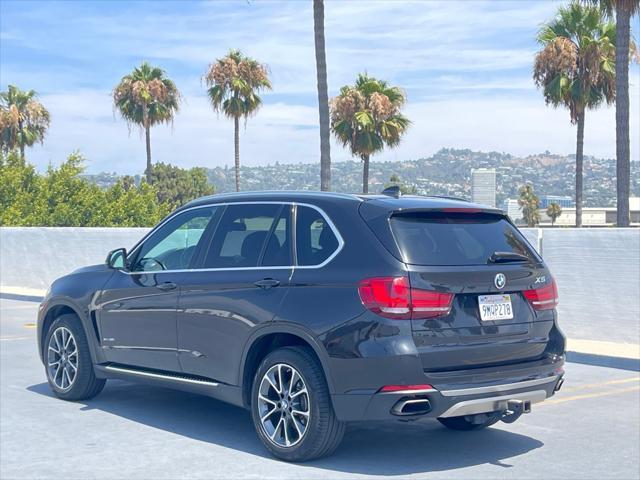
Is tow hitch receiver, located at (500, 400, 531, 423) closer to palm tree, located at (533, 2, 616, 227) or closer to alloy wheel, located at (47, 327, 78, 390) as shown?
alloy wheel, located at (47, 327, 78, 390)

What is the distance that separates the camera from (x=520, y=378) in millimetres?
6836

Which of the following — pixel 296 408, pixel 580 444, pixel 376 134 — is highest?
pixel 376 134

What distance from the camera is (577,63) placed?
42.8m

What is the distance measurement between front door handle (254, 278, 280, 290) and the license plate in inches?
57.4

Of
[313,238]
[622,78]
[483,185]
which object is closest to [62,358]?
[313,238]

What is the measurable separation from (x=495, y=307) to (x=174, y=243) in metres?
2.99

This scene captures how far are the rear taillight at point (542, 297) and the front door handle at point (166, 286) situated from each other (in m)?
2.80

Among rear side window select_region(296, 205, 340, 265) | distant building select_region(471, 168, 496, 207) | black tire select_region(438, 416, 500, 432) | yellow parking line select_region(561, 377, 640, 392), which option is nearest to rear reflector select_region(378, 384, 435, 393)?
rear side window select_region(296, 205, 340, 265)

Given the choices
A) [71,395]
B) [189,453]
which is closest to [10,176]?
[71,395]

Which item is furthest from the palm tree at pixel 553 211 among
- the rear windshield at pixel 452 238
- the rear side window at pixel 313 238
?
the rear side window at pixel 313 238

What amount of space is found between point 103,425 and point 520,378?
137 inches

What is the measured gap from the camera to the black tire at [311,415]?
6.69 meters

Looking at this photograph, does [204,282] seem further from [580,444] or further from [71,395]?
[580,444]

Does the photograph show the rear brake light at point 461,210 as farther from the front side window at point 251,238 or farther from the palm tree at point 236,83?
the palm tree at point 236,83
